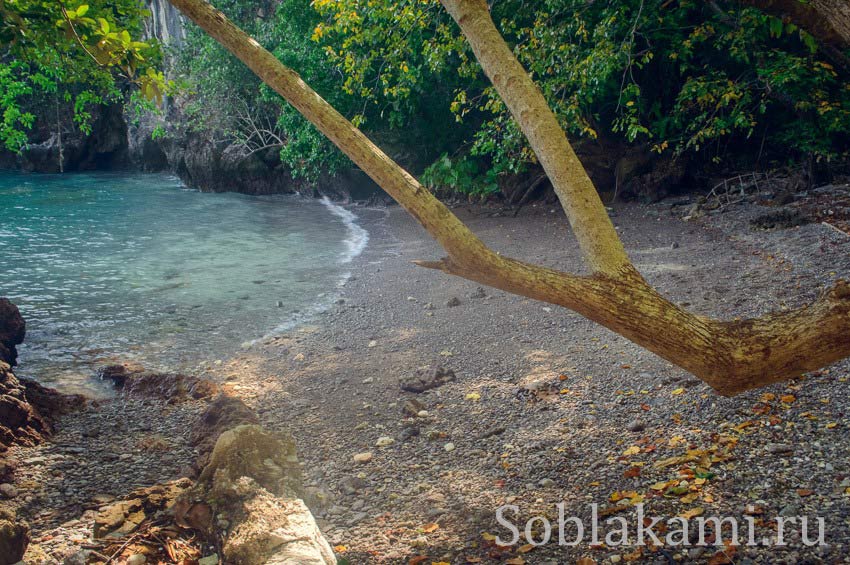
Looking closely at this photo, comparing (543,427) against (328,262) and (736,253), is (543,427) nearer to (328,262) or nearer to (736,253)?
(736,253)

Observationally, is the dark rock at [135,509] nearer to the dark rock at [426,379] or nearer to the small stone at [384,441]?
the small stone at [384,441]

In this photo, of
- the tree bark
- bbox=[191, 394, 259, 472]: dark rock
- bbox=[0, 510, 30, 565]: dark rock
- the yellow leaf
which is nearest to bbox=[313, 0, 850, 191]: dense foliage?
the tree bark

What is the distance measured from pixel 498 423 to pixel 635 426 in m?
0.95

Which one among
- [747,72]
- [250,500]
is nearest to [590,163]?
[747,72]

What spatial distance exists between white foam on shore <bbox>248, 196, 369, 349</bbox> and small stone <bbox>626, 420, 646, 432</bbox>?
15.1ft

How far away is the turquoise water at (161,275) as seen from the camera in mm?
7723

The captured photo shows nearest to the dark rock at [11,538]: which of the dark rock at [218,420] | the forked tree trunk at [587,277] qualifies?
the dark rock at [218,420]

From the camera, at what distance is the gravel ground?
318cm

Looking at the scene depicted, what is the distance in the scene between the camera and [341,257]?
41.3ft

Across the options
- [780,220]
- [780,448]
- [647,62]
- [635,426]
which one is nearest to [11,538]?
[635,426]

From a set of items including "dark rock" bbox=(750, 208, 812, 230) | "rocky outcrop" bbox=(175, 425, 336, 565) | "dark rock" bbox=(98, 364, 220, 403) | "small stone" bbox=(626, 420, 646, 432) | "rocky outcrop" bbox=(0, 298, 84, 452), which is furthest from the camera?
"dark rock" bbox=(750, 208, 812, 230)

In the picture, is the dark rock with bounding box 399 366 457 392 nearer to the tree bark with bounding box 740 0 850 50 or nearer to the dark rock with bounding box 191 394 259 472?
the dark rock with bounding box 191 394 259 472

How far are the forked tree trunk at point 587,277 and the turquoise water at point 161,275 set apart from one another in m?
4.81

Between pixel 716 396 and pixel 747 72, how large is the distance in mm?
9511
